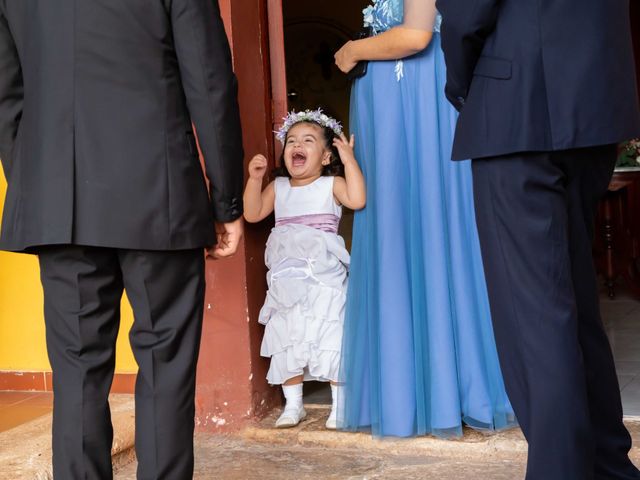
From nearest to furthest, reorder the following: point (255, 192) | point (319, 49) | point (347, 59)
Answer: point (347, 59) < point (255, 192) < point (319, 49)

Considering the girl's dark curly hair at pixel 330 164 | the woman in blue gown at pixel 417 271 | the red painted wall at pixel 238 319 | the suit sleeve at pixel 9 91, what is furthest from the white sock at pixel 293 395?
the suit sleeve at pixel 9 91

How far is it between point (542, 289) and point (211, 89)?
900 mm

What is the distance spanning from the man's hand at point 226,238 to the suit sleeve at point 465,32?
0.65 m

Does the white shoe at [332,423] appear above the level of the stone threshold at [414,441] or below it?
above

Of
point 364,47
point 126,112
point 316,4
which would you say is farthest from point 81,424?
point 316,4

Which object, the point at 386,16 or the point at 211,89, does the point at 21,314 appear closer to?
the point at 386,16

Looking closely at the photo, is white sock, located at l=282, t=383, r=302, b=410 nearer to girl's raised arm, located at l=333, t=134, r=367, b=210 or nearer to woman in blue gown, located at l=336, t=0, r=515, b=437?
woman in blue gown, located at l=336, t=0, r=515, b=437

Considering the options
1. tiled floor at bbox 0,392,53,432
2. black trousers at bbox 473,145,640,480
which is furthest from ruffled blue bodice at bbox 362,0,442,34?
tiled floor at bbox 0,392,53,432

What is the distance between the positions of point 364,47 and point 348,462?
142 cm

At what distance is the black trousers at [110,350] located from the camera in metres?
2.10

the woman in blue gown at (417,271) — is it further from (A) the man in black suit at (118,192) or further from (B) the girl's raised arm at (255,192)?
(A) the man in black suit at (118,192)

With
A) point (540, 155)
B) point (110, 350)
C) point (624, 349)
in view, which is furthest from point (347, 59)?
point (624, 349)

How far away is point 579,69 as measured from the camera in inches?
83.6

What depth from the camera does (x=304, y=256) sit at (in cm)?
348
